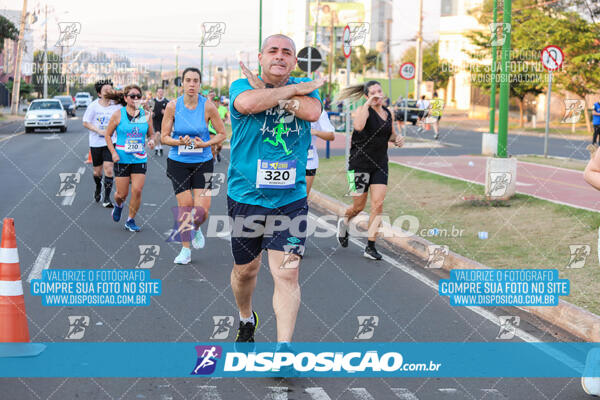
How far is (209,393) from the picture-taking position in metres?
4.81

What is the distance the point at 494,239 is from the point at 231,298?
13.5 ft

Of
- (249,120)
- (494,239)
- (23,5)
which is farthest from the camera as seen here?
(23,5)

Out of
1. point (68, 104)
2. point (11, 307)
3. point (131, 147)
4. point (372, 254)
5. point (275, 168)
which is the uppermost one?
point (68, 104)

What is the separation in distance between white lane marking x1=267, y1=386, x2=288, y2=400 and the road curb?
2.58 metres

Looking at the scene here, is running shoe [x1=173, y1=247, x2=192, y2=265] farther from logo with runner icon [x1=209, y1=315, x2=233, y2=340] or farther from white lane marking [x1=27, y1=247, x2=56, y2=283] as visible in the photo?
logo with runner icon [x1=209, y1=315, x2=233, y2=340]

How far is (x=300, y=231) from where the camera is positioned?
5.20 meters

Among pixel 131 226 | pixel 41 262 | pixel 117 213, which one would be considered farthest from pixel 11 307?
pixel 117 213

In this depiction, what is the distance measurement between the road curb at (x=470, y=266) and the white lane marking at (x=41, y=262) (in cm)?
417

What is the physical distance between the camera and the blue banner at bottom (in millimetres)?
5156

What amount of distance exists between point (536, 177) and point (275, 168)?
13588 mm

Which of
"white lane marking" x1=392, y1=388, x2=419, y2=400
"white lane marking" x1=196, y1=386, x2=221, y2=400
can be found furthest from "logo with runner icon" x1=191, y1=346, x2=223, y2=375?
"white lane marking" x1=392, y1=388, x2=419, y2=400

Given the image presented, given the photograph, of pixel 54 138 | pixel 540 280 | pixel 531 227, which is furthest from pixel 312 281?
pixel 54 138

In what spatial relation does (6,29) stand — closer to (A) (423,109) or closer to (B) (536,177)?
(A) (423,109)

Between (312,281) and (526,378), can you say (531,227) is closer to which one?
(312,281)
